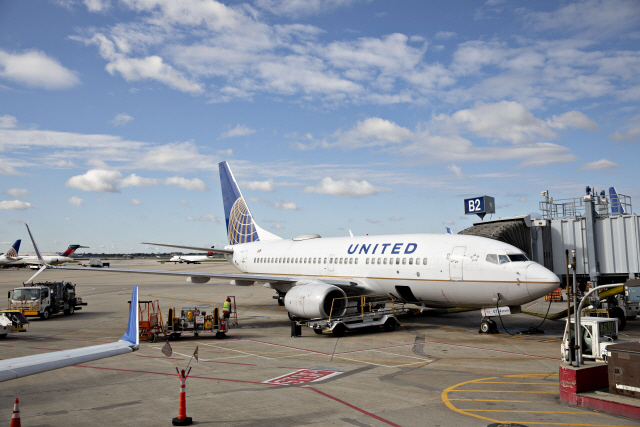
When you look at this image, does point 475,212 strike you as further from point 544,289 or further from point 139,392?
point 139,392

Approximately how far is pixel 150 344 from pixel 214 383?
7301mm

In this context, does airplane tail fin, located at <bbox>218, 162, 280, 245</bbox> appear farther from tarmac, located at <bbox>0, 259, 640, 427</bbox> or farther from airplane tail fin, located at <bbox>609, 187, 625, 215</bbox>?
airplane tail fin, located at <bbox>609, 187, 625, 215</bbox>

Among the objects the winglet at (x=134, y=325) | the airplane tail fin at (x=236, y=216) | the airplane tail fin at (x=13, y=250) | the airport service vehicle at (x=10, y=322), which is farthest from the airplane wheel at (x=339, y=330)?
the airplane tail fin at (x=13, y=250)

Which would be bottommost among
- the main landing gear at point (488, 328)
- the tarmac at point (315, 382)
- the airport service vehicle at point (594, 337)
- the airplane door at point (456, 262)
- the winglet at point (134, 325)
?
the tarmac at point (315, 382)

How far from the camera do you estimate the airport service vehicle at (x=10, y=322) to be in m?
19.5

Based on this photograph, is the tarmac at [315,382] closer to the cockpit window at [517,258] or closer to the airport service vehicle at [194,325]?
the airport service vehicle at [194,325]

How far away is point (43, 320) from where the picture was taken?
85.9 ft

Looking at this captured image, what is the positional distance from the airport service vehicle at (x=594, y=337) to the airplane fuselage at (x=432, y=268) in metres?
5.71

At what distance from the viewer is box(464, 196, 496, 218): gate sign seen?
→ 2845 cm

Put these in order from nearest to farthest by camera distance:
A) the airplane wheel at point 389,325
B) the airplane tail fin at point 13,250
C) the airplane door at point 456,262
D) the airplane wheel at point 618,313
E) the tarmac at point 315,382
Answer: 1. the tarmac at point 315,382
2. the airplane door at point 456,262
3. the airplane wheel at point 389,325
4. the airplane wheel at point 618,313
5. the airplane tail fin at point 13,250

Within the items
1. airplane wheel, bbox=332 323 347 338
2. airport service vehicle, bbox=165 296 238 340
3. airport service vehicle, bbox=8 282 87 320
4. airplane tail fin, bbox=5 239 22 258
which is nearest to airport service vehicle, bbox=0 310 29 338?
airport service vehicle, bbox=8 282 87 320

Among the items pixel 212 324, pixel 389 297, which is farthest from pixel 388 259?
pixel 212 324

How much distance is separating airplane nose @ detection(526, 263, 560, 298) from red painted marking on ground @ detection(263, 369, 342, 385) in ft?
28.2

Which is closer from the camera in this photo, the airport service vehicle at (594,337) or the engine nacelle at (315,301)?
the airport service vehicle at (594,337)
